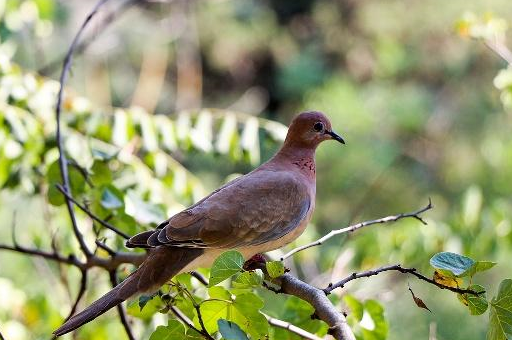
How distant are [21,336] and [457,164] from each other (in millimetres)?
3744

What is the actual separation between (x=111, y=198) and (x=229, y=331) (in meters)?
0.70

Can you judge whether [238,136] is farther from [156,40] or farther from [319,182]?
[156,40]

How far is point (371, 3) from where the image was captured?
7262mm

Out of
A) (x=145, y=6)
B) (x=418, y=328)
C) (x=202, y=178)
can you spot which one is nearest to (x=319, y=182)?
(x=202, y=178)

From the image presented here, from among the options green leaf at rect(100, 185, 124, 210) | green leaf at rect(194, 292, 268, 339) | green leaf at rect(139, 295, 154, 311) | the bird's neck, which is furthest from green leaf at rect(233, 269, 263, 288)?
the bird's neck

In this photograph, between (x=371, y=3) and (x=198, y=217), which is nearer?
(x=198, y=217)

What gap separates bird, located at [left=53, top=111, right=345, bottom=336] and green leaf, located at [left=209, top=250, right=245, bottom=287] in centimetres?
25

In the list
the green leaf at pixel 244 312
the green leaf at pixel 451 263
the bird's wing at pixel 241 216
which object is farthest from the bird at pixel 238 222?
the green leaf at pixel 451 263

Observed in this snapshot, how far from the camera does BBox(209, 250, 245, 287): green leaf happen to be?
1.19m

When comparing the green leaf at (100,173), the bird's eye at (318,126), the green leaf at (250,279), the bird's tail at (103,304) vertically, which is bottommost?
the green leaf at (250,279)

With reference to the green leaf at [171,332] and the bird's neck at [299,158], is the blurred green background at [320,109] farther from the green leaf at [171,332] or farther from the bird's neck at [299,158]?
the green leaf at [171,332]

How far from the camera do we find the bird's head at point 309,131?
1.98 metres

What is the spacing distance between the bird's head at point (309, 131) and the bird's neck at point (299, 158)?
0.01m

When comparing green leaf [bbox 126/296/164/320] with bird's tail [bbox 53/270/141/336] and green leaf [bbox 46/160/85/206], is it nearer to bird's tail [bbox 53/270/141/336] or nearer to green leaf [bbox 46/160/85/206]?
bird's tail [bbox 53/270/141/336]
